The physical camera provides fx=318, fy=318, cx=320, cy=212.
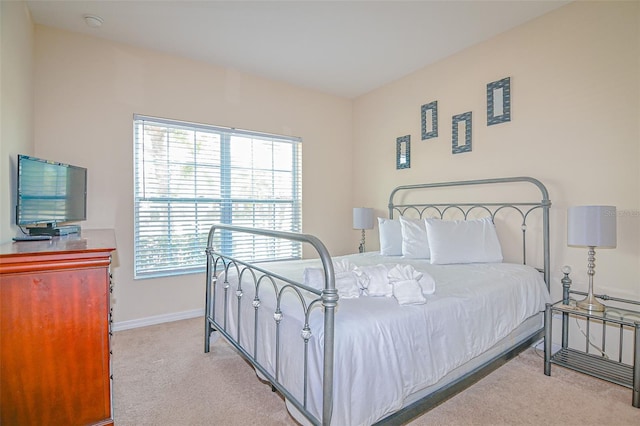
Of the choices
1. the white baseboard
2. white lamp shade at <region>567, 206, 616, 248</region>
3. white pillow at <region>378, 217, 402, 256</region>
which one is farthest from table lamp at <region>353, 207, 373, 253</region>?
white lamp shade at <region>567, 206, 616, 248</region>

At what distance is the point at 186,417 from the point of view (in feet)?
5.63

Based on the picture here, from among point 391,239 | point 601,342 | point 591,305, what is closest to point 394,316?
point 591,305

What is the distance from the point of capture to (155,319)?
3.12m

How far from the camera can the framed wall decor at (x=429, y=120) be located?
11.1ft

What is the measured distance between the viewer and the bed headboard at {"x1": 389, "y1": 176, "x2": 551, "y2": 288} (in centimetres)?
253

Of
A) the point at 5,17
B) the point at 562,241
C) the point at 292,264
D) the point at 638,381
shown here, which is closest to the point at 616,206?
the point at 562,241

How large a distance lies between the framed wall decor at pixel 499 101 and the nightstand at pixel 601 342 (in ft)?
4.65

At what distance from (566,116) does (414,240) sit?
4.97 ft

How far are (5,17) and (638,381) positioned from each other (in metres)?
4.18

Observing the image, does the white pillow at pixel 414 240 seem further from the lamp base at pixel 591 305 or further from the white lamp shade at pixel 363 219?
the lamp base at pixel 591 305

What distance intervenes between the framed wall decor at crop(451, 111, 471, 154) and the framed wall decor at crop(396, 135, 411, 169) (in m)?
0.56

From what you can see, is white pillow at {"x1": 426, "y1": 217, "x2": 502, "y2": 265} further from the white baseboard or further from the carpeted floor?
the white baseboard

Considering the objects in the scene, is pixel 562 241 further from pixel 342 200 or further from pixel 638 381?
pixel 342 200

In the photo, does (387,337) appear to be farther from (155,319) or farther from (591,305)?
(155,319)
